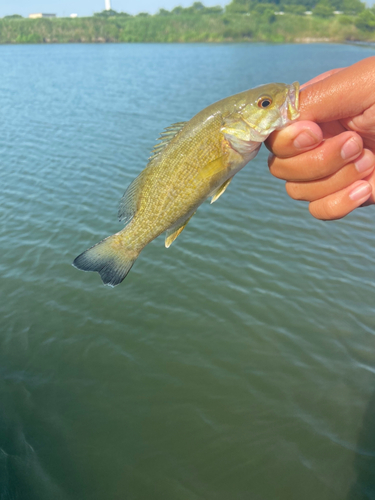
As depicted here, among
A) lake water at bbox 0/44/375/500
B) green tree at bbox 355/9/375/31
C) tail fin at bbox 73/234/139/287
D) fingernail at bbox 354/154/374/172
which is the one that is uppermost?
green tree at bbox 355/9/375/31

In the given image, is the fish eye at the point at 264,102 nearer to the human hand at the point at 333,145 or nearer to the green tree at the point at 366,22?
the human hand at the point at 333,145

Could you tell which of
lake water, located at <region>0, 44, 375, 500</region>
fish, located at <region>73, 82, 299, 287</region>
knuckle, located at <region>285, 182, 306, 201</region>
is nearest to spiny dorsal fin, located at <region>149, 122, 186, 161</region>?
fish, located at <region>73, 82, 299, 287</region>

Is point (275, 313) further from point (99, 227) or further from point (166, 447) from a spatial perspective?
point (99, 227)

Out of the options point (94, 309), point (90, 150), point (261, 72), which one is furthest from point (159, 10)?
point (94, 309)

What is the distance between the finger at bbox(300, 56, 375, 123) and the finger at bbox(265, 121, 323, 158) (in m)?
0.08

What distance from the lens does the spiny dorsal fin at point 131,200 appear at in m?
2.98

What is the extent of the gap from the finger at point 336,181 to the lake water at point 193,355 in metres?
3.18

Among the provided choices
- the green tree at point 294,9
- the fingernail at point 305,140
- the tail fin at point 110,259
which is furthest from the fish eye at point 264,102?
the green tree at point 294,9

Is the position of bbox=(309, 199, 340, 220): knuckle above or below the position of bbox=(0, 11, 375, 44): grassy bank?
below

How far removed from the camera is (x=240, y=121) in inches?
107

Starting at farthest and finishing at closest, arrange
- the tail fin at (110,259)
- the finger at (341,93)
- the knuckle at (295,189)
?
the knuckle at (295,189) → the tail fin at (110,259) → the finger at (341,93)

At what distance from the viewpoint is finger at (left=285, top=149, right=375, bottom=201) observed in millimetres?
3107

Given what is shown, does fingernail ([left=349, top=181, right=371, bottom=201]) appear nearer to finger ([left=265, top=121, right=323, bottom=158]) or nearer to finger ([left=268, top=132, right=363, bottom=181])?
finger ([left=268, top=132, right=363, bottom=181])

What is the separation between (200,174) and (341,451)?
3.92 metres
